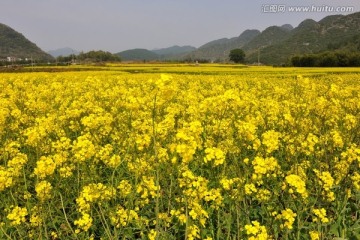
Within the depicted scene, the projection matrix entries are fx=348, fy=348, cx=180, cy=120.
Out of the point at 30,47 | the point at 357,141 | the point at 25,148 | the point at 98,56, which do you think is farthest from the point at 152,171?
the point at 30,47

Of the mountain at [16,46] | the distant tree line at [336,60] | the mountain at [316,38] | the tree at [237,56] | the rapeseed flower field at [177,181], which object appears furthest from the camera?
the mountain at [16,46]

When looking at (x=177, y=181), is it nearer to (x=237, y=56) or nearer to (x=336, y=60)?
(x=336, y=60)

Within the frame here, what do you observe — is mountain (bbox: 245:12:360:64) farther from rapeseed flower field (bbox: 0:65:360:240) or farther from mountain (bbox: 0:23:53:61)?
Answer: rapeseed flower field (bbox: 0:65:360:240)

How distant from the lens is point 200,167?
4410 millimetres

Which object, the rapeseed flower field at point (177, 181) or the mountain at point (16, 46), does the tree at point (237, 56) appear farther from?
the mountain at point (16, 46)

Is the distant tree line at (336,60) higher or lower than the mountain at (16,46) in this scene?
lower

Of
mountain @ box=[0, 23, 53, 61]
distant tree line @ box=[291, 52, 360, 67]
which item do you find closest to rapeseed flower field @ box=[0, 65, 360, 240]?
distant tree line @ box=[291, 52, 360, 67]

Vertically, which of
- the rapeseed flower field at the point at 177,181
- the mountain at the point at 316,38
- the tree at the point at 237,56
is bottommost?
the rapeseed flower field at the point at 177,181

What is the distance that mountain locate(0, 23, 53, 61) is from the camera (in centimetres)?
13788

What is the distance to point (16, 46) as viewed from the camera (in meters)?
146

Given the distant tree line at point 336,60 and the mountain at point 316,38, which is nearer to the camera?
the distant tree line at point 336,60

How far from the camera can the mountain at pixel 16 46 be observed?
138 metres

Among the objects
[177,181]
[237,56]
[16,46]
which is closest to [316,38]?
[237,56]

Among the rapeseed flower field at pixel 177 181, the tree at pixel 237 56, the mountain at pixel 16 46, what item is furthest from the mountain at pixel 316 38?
the rapeseed flower field at pixel 177 181
